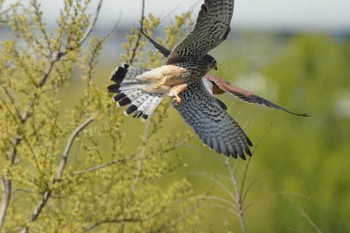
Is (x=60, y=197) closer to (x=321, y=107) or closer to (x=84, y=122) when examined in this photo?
(x=84, y=122)

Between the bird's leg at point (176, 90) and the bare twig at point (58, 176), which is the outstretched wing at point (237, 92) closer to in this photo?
the bird's leg at point (176, 90)

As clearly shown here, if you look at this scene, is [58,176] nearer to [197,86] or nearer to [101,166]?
[101,166]

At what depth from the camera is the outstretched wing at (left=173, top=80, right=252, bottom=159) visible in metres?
8.13

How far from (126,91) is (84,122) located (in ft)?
1.37

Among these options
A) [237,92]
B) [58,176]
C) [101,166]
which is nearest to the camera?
[237,92]

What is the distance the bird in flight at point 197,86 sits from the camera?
7.11 m

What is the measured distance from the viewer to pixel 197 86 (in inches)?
325

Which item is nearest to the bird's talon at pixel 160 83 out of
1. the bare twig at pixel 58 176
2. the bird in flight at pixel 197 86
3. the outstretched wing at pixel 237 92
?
the bird in flight at pixel 197 86

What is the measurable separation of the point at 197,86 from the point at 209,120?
0.30 metres

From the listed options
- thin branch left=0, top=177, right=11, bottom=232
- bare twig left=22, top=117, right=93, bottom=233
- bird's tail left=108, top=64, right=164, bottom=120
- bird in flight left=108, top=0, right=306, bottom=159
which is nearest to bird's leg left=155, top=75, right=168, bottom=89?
bird in flight left=108, top=0, right=306, bottom=159

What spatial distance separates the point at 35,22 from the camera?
7.96 meters

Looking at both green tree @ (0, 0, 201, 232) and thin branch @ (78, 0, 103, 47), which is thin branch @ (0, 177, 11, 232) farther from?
thin branch @ (78, 0, 103, 47)

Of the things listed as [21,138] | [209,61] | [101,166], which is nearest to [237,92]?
[209,61]

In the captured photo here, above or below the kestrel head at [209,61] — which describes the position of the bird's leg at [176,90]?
below
